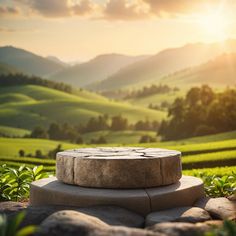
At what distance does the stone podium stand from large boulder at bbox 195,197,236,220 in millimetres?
343

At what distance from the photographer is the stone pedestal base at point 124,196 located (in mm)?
8367

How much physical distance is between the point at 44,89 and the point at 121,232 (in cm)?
15062

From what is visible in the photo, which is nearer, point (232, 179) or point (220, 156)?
point (232, 179)

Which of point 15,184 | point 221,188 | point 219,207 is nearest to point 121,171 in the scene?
point 219,207

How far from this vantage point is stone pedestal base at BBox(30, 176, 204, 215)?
8367 millimetres

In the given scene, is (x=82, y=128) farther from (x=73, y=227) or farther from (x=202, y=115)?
(x=73, y=227)

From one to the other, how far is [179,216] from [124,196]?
43.5 inches

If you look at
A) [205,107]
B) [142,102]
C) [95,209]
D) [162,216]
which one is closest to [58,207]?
[95,209]

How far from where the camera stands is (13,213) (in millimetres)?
7969

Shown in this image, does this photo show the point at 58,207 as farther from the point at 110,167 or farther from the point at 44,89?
the point at 44,89

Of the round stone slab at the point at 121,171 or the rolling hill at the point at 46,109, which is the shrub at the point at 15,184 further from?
the rolling hill at the point at 46,109

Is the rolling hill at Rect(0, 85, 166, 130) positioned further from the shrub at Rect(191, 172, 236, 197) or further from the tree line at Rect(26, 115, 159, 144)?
the shrub at Rect(191, 172, 236, 197)

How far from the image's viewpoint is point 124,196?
835cm

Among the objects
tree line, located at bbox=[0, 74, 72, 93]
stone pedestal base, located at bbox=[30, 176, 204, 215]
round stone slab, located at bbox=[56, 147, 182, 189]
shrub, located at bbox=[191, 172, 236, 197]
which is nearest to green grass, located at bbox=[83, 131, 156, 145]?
tree line, located at bbox=[0, 74, 72, 93]
